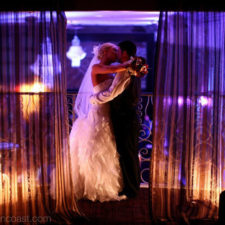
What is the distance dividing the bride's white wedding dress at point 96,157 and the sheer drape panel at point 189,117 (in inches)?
26.7

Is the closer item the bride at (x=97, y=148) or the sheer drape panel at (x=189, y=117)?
the sheer drape panel at (x=189, y=117)

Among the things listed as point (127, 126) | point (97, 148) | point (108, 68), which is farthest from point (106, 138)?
point (108, 68)

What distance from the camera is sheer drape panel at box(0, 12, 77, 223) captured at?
2.36 metres

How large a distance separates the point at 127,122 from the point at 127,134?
0.49 ft

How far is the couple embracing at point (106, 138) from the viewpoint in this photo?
2920 millimetres

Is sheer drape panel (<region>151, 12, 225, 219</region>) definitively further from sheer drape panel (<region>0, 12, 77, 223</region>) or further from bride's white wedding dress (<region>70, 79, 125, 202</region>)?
sheer drape panel (<region>0, 12, 77, 223</region>)

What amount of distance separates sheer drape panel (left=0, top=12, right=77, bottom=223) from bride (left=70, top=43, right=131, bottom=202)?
0.50 m

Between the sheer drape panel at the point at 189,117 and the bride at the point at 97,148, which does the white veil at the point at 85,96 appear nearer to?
the bride at the point at 97,148

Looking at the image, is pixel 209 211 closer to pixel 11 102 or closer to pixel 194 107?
pixel 194 107

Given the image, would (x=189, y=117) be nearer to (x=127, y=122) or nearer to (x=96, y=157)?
(x=127, y=122)

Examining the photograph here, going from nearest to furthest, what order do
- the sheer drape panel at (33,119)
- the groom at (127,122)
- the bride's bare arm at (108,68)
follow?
the sheer drape panel at (33,119)
the bride's bare arm at (108,68)
the groom at (127,122)

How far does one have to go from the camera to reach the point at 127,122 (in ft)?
9.72

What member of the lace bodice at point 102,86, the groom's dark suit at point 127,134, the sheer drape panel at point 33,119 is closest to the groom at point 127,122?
the groom's dark suit at point 127,134
